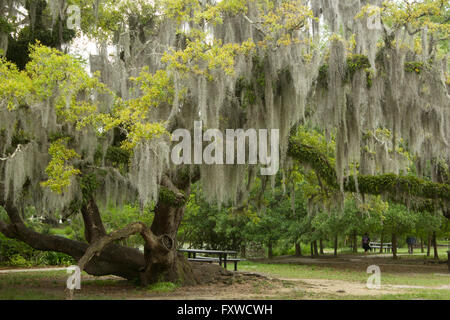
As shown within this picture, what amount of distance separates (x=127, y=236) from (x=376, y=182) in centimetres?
575

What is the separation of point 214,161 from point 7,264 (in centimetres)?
1186

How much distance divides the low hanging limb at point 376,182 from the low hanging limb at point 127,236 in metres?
3.70

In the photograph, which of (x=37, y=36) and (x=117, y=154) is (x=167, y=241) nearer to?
(x=117, y=154)

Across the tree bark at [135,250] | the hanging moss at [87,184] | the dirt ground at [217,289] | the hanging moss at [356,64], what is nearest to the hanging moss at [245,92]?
the hanging moss at [356,64]

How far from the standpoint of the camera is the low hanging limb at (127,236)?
342 inches

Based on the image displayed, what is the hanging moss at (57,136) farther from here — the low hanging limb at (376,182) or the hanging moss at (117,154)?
the low hanging limb at (376,182)

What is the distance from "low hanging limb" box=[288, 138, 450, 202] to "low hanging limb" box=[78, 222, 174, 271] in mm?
3700

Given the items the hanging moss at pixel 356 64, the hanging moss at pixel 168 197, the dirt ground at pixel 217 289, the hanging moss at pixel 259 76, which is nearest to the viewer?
the dirt ground at pixel 217 289

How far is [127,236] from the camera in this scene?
9352 mm

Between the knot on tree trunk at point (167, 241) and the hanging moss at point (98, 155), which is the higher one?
the hanging moss at point (98, 155)

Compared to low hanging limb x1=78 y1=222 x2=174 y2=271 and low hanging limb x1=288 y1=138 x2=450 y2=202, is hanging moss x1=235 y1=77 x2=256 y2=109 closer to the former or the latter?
low hanging limb x1=288 y1=138 x2=450 y2=202

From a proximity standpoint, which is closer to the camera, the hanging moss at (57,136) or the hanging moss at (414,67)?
the hanging moss at (57,136)

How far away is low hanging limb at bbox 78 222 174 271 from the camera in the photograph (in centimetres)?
870

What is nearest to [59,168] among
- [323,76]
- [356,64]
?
[323,76]
